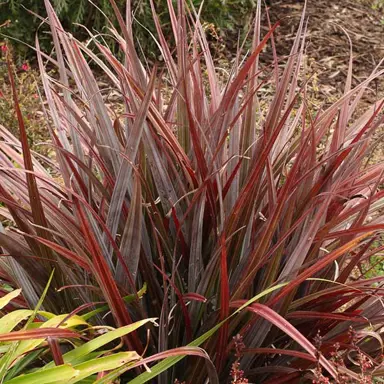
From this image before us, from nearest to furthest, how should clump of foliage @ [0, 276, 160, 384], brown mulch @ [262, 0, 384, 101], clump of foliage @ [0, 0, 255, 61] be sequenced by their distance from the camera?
clump of foliage @ [0, 276, 160, 384]
clump of foliage @ [0, 0, 255, 61]
brown mulch @ [262, 0, 384, 101]

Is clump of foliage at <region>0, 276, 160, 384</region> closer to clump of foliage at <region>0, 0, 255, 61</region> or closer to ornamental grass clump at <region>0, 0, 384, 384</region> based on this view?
ornamental grass clump at <region>0, 0, 384, 384</region>

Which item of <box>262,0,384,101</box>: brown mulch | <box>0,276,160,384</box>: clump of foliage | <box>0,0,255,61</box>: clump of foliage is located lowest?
<box>262,0,384,101</box>: brown mulch

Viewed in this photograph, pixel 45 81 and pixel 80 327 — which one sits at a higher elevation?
pixel 45 81

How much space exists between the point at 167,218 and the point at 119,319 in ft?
1.20

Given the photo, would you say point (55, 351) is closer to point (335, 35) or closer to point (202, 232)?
point (202, 232)

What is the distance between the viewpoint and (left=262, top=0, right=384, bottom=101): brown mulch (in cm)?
558

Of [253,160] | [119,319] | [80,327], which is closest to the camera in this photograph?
[119,319]

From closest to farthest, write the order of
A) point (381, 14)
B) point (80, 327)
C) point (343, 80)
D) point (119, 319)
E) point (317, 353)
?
point (317, 353) < point (119, 319) < point (80, 327) < point (343, 80) < point (381, 14)

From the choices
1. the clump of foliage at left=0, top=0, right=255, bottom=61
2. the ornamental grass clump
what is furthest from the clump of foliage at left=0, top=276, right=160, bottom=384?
the clump of foliage at left=0, top=0, right=255, bottom=61

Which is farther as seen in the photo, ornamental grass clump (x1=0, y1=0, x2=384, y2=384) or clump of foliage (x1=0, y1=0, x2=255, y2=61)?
clump of foliage (x1=0, y1=0, x2=255, y2=61)

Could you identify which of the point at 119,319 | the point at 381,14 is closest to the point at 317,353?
the point at 119,319

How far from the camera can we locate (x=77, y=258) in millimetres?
1792

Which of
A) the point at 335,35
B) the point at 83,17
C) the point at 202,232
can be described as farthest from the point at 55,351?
the point at 335,35

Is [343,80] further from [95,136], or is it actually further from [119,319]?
[119,319]
